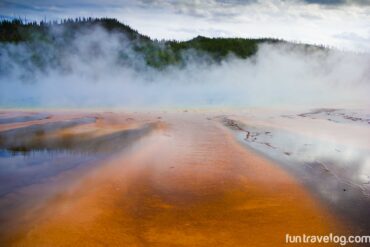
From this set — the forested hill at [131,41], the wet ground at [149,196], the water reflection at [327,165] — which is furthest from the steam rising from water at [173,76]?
the wet ground at [149,196]

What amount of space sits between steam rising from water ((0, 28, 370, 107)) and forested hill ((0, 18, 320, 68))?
0.90 meters

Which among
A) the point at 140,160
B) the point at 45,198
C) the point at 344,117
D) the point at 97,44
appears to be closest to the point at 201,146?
the point at 140,160

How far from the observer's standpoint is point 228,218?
14.3ft

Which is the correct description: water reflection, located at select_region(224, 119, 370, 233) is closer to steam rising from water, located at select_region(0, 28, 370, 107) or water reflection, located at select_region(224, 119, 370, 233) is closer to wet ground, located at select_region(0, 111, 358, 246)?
wet ground, located at select_region(0, 111, 358, 246)

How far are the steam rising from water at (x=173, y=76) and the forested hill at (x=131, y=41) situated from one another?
0.90 metres

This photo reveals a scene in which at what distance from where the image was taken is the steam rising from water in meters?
25.5

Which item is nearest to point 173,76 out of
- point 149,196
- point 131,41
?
point 131,41

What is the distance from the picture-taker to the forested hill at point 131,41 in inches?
1439

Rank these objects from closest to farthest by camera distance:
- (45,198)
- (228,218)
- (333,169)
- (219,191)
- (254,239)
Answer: (254,239) → (228,218) → (45,198) → (219,191) → (333,169)

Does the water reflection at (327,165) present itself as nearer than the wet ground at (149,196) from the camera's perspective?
No

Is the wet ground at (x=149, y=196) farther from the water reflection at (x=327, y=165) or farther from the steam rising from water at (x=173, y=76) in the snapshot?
the steam rising from water at (x=173, y=76)

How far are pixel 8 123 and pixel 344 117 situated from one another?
11434 millimetres

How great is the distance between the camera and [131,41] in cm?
3994

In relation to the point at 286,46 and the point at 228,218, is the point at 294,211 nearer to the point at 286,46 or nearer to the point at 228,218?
the point at 228,218
